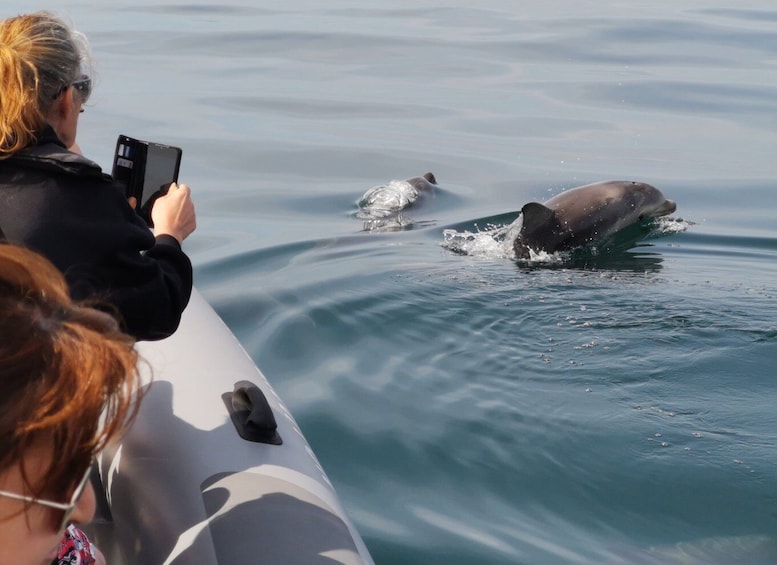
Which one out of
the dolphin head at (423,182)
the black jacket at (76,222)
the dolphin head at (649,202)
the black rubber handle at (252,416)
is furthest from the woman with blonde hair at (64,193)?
the dolphin head at (423,182)

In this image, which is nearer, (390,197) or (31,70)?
(31,70)

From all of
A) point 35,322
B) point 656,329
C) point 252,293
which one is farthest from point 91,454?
point 252,293

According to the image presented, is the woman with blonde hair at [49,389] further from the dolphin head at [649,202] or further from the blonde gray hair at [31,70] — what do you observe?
the dolphin head at [649,202]

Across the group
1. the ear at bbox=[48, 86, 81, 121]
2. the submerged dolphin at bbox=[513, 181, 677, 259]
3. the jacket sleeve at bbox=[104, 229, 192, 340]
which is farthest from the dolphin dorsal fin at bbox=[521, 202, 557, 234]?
the ear at bbox=[48, 86, 81, 121]

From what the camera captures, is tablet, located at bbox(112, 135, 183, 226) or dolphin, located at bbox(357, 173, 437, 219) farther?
dolphin, located at bbox(357, 173, 437, 219)

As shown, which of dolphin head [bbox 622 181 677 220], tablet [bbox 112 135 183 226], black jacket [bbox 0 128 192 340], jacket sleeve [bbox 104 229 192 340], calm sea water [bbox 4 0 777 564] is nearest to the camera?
black jacket [bbox 0 128 192 340]

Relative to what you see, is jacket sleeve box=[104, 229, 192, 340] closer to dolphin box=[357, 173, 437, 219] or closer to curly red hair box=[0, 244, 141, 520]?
curly red hair box=[0, 244, 141, 520]

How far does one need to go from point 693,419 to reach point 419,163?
23.3ft

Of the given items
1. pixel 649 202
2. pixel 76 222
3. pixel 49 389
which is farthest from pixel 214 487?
pixel 649 202

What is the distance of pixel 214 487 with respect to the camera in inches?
130

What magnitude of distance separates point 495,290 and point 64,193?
4.39 metres

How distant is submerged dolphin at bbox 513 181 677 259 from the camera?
8.21 m

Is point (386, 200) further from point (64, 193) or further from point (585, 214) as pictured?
point (64, 193)

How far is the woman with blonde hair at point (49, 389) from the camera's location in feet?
5.90
